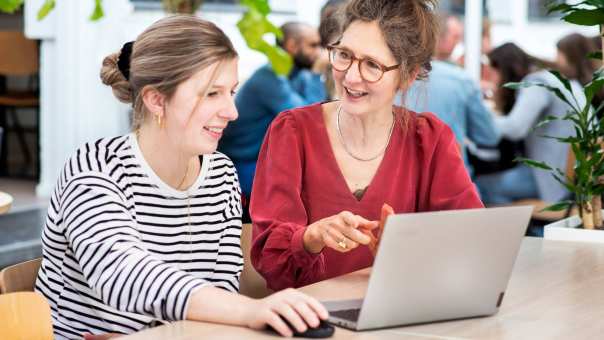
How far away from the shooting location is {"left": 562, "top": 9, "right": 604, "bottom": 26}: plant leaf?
8.66ft

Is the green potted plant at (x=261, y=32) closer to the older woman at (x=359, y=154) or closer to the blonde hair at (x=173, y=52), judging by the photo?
the blonde hair at (x=173, y=52)

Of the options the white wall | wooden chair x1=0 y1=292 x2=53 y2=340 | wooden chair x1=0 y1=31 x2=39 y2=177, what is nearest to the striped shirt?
wooden chair x1=0 y1=292 x2=53 y2=340

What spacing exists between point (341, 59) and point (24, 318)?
879 millimetres

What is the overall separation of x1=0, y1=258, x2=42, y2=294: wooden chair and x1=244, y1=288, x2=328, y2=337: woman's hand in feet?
1.94

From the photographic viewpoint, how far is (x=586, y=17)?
2.65m

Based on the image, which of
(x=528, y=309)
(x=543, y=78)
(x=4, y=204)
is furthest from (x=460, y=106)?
(x=528, y=309)

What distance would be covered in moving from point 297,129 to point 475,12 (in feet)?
20.6

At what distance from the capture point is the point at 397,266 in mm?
1470

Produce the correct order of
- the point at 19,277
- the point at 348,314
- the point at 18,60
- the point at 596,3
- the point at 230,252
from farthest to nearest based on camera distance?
the point at 18,60, the point at 596,3, the point at 230,252, the point at 19,277, the point at 348,314

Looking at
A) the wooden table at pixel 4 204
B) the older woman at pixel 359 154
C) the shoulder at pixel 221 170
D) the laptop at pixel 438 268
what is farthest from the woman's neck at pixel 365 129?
the wooden table at pixel 4 204

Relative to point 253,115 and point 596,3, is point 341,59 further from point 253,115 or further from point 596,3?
point 253,115

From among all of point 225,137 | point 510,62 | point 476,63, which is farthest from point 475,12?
point 225,137

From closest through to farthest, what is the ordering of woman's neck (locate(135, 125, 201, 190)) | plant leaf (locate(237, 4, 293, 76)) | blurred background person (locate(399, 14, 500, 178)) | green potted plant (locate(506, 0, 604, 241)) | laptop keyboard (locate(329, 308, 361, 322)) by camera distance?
plant leaf (locate(237, 4, 293, 76)) < laptop keyboard (locate(329, 308, 361, 322)) < woman's neck (locate(135, 125, 201, 190)) < green potted plant (locate(506, 0, 604, 241)) < blurred background person (locate(399, 14, 500, 178))

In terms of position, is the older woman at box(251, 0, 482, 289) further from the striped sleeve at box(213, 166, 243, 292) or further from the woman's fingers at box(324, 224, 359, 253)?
the woman's fingers at box(324, 224, 359, 253)
